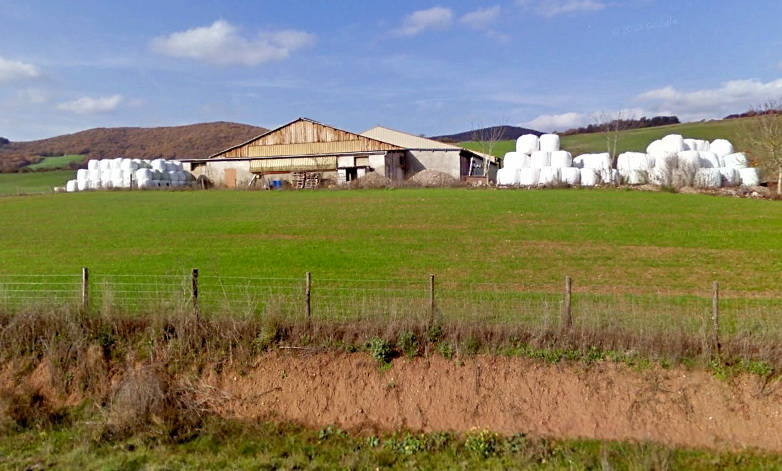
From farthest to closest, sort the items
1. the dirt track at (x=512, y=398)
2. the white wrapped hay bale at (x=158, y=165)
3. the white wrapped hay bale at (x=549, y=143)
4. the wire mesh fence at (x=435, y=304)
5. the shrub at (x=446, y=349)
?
1. the white wrapped hay bale at (x=158, y=165)
2. the white wrapped hay bale at (x=549, y=143)
3. the wire mesh fence at (x=435, y=304)
4. the shrub at (x=446, y=349)
5. the dirt track at (x=512, y=398)

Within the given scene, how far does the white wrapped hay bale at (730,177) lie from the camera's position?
127 ft

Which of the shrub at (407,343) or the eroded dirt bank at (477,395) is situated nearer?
the eroded dirt bank at (477,395)

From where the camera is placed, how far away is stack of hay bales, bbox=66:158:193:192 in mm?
54719

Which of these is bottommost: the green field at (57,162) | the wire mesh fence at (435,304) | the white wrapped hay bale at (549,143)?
the wire mesh fence at (435,304)

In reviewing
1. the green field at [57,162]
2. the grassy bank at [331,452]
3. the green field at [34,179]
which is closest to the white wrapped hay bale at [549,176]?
the grassy bank at [331,452]

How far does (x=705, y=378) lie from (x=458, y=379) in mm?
3683

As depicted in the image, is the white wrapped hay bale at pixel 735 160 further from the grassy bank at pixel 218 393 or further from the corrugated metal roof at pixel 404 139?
the grassy bank at pixel 218 393

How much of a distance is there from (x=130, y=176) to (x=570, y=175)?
47.7 metres

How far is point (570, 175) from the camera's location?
42.0 meters

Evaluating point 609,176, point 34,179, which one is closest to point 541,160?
point 609,176

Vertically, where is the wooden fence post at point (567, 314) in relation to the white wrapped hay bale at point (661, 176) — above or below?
below

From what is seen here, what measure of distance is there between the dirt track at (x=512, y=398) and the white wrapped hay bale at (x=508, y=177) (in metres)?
37.1

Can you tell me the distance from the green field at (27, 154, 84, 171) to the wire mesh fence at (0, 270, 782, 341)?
10219 cm

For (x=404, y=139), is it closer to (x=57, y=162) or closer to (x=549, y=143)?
(x=549, y=143)
